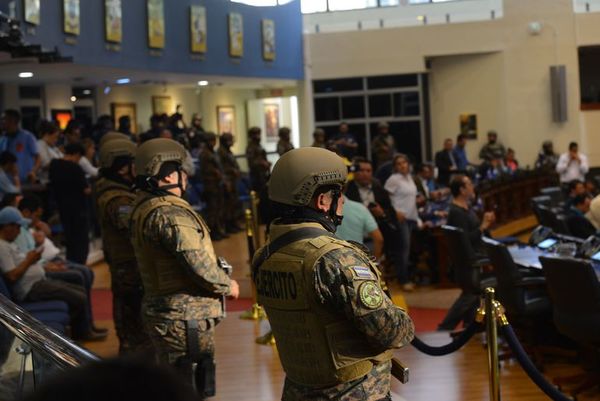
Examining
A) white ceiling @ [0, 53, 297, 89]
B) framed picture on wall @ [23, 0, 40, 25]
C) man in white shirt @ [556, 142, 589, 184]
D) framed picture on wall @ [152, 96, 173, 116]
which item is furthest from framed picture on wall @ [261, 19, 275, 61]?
framed picture on wall @ [23, 0, 40, 25]

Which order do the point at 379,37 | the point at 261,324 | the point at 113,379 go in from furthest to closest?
the point at 379,37 → the point at 261,324 → the point at 113,379

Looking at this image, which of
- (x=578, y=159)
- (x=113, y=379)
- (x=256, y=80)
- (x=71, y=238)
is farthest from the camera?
(x=256, y=80)

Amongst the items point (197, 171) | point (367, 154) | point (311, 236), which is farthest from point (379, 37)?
point (311, 236)

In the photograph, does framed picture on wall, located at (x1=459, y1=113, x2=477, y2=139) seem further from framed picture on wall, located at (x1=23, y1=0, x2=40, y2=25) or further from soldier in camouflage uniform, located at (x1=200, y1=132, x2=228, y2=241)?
framed picture on wall, located at (x1=23, y1=0, x2=40, y2=25)

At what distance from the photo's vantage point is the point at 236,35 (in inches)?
811

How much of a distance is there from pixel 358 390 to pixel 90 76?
14.2 metres

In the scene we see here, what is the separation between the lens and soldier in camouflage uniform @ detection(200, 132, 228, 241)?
16703 mm

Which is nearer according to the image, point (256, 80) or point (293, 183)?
point (293, 183)

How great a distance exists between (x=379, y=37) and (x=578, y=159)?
6053 mm

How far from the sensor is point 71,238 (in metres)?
11.8

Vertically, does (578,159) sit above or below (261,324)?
above

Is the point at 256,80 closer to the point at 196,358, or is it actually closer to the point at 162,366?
the point at 196,358

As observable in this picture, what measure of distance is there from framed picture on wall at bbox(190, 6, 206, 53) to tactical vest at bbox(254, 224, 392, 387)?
598 inches

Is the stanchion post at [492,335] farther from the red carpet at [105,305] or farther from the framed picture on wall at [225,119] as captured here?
the framed picture on wall at [225,119]
